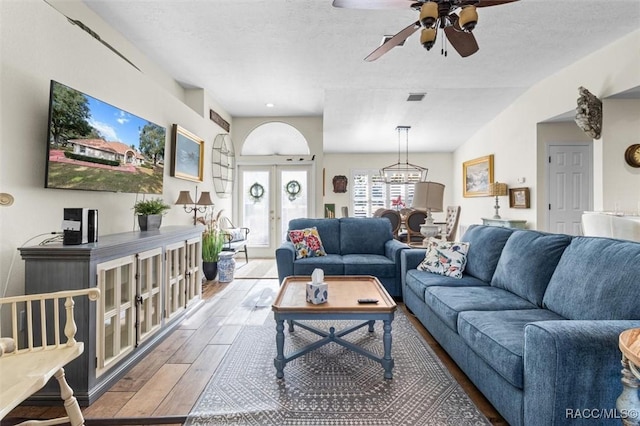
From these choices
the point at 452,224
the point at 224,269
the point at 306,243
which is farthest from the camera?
the point at 452,224

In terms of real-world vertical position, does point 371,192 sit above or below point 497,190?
above

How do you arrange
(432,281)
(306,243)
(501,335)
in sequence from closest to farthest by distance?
(501,335)
(432,281)
(306,243)

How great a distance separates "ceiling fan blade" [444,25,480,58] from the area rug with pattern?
7.70 feet

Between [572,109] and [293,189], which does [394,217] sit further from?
[572,109]

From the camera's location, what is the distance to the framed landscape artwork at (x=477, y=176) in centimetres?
641

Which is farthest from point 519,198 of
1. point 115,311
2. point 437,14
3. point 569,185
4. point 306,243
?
point 115,311

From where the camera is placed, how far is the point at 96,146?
2.41m

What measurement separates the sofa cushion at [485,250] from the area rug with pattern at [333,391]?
86cm

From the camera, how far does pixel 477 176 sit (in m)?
6.94

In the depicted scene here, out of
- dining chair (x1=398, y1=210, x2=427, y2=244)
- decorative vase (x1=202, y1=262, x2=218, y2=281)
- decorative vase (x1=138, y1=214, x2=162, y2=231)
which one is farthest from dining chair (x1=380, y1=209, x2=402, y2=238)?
decorative vase (x1=138, y1=214, x2=162, y2=231)

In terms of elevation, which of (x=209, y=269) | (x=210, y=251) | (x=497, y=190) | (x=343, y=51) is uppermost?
(x=343, y=51)

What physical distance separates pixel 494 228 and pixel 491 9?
1944mm

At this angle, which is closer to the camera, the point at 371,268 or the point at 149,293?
the point at 149,293

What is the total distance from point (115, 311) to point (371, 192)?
23.8 feet
